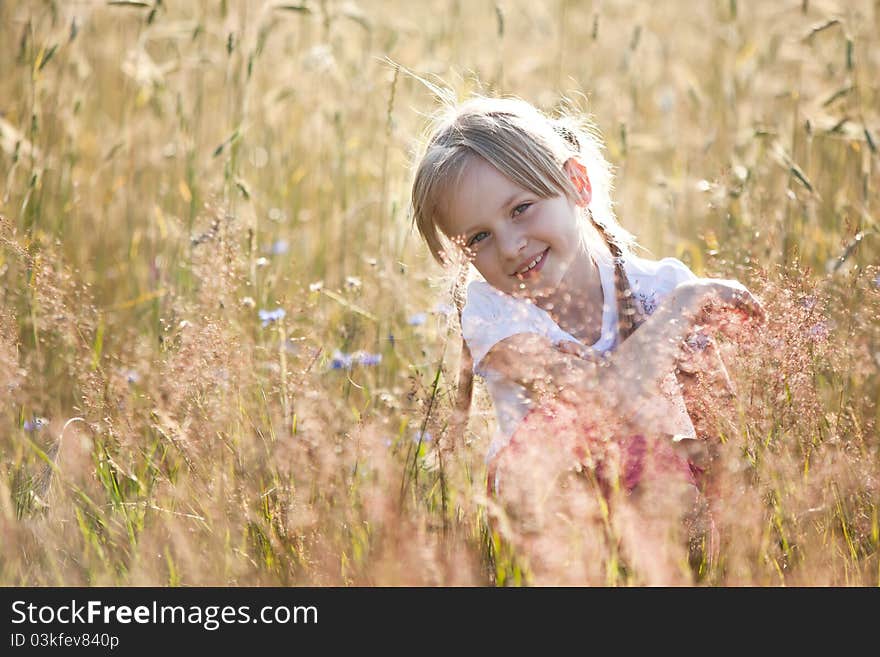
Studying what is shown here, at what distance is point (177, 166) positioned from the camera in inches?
120

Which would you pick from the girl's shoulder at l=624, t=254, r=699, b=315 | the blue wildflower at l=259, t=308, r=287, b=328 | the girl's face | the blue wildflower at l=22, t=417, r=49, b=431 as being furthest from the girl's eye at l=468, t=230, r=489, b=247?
the blue wildflower at l=22, t=417, r=49, b=431

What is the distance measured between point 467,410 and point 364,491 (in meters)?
0.28

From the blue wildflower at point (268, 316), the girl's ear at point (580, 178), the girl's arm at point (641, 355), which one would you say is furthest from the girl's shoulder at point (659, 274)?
the blue wildflower at point (268, 316)

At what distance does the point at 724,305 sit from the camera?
5.85 ft

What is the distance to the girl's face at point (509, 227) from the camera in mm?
1959

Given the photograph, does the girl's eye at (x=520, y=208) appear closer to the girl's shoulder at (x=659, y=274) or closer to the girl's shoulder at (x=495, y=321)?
the girl's shoulder at (x=495, y=321)

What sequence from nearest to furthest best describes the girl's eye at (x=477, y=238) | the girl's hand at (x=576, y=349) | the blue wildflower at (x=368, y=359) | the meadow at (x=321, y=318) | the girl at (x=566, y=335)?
1. the girl at (x=566, y=335)
2. the meadow at (x=321, y=318)
3. the girl's hand at (x=576, y=349)
4. the girl's eye at (x=477, y=238)
5. the blue wildflower at (x=368, y=359)

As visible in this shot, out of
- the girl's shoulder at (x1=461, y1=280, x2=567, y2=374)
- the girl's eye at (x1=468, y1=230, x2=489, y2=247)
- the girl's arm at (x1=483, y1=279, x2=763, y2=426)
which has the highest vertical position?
the girl's eye at (x1=468, y1=230, x2=489, y2=247)

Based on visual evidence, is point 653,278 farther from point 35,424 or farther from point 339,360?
point 35,424

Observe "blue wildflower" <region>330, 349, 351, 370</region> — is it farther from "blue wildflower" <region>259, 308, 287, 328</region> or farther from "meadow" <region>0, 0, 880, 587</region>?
"blue wildflower" <region>259, 308, 287, 328</region>

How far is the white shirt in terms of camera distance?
6.30 ft

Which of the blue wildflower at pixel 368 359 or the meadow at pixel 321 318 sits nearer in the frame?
the meadow at pixel 321 318

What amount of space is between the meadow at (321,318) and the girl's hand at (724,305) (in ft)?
0.14

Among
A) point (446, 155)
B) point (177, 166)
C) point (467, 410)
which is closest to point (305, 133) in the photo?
point (177, 166)
